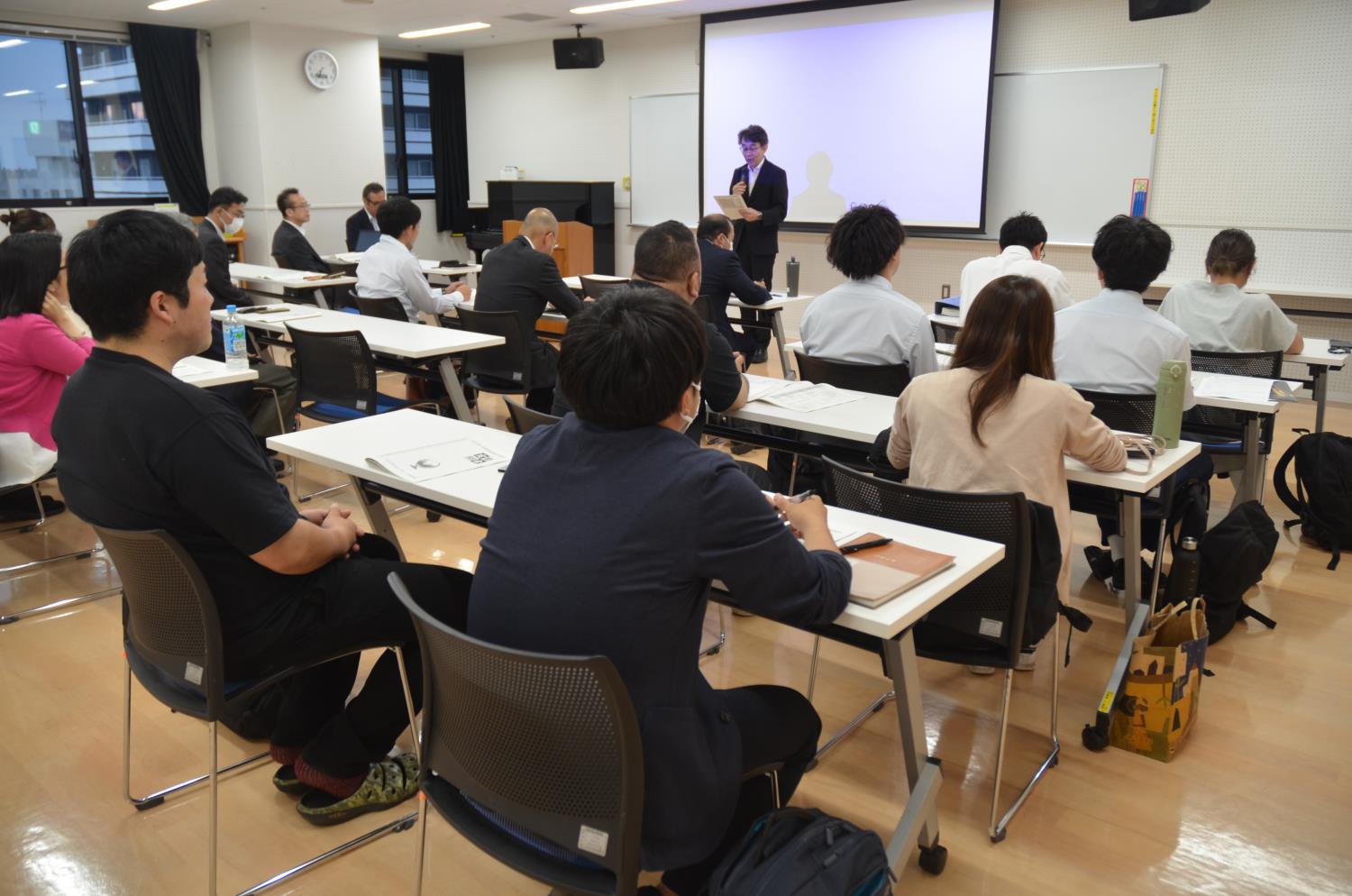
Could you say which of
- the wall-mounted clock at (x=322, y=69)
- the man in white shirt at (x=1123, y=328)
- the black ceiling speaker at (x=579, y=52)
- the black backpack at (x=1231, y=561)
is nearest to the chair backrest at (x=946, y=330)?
the man in white shirt at (x=1123, y=328)

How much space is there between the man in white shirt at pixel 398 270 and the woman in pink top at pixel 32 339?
6.83ft

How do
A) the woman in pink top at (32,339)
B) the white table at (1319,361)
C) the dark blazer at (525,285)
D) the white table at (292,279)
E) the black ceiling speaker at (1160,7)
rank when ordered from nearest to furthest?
1. the woman in pink top at (32,339)
2. the white table at (1319,361)
3. the dark blazer at (525,285)
4. the black ceiling speaker at (1160,7)
5. the white table at (292,279)

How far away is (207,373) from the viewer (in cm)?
364

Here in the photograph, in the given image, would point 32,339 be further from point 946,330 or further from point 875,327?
point 946,330

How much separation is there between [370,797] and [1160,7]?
6.22 metres

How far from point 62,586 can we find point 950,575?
3273mm

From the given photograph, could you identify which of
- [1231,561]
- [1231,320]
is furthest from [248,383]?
[1231,320]

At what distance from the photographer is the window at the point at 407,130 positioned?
1199 cm

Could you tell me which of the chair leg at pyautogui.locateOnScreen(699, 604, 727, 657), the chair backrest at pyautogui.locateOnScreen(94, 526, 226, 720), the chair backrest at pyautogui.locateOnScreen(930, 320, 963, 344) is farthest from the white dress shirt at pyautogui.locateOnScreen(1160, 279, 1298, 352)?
the chair backrest at pyautogui.locateOnScreen(94, 526, 226, 720)

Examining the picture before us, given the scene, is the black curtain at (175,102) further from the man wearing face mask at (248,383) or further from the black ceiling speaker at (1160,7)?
the black ceiling speaker at (1160,7)

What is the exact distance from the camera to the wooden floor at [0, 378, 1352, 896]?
2088 mm

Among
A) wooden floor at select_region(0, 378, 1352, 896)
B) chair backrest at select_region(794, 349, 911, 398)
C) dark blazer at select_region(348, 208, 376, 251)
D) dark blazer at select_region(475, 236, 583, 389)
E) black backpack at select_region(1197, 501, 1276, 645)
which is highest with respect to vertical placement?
dark blazer at select_region(348, 208, 376, 251)

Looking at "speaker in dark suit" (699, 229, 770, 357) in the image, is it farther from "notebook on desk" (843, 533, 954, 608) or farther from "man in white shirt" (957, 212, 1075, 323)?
"notebook on desk" (843, 533, 954, 608)

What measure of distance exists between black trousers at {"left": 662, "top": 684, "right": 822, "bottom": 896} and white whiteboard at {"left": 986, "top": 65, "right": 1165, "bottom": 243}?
6.60 meters
